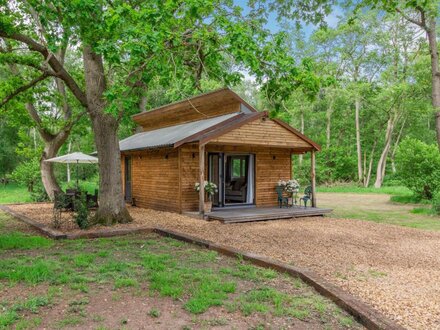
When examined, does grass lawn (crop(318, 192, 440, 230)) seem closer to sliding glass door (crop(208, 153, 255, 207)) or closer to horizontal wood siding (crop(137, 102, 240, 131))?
sliding glass door (crop(208, 153, 255, 207))

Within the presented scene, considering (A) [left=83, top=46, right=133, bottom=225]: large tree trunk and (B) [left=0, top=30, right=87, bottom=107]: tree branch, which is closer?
(B) [left=0, top=30, right=87, bottom=107]: tree branch

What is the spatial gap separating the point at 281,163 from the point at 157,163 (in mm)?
4773

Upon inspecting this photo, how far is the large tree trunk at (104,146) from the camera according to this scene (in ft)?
32.8

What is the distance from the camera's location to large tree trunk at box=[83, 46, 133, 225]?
998cm

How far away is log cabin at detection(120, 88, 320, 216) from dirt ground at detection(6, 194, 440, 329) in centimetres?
157

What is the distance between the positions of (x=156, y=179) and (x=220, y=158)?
8.65 feet

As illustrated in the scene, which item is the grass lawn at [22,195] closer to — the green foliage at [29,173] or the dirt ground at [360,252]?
the green foliage at [29,173]

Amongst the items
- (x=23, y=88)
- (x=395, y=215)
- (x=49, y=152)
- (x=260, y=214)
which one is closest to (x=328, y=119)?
(x=395, y=215)

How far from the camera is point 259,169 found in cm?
1384

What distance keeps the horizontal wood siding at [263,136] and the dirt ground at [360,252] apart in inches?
108

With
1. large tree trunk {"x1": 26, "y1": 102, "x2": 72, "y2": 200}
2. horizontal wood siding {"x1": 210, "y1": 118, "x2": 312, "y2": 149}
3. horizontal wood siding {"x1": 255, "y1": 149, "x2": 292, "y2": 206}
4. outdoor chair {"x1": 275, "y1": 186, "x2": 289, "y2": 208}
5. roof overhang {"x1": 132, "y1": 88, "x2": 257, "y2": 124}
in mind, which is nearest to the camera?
horizontal wood siding {"x1": 210, "y1": 118, "x2": 312, "y2": 149}

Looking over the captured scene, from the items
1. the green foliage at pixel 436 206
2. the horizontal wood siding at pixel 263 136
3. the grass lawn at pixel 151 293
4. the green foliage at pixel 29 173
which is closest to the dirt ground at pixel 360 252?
the grass lawn at pixel 151 293

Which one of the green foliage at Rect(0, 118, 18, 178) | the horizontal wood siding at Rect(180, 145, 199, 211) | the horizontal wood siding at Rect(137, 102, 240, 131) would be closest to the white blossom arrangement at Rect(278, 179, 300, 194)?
the horizontal wood siding at Rect(137, 102, 240, 131)

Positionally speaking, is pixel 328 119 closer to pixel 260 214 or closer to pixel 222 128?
pixel 222 128
